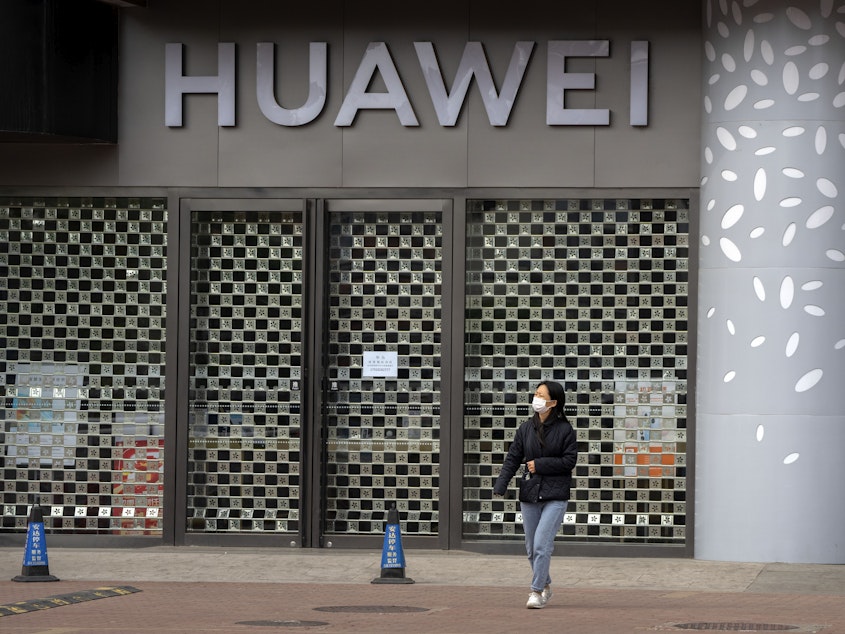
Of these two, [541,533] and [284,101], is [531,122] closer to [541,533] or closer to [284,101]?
[284,101]

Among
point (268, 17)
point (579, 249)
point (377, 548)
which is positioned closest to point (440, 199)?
point (579, 249)

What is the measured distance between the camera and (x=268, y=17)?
1670 cm

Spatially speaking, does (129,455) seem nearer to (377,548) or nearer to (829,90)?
(377,548)

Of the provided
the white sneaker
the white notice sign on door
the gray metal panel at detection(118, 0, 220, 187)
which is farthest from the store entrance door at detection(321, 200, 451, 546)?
the white sneaker

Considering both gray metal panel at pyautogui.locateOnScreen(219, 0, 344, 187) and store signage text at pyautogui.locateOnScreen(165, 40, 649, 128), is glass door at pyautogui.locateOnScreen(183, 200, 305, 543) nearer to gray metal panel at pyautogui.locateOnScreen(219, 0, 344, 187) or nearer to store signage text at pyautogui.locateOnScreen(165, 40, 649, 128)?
gray metal panel at pyautogui.locateOnScreen(219, 0, 344, 187)

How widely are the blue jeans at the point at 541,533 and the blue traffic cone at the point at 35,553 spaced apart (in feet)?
13.9

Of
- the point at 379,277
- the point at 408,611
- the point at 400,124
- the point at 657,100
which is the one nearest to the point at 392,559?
the point at 408,611

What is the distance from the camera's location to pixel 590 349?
16.4 m

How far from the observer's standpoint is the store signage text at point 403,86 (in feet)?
53.5

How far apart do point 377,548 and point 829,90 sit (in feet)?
20.8

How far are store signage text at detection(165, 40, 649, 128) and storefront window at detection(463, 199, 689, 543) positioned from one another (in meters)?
0.94

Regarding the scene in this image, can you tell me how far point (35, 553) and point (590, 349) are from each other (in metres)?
5.77

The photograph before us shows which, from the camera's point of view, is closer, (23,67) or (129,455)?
(23,67)

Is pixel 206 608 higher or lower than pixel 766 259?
lower
